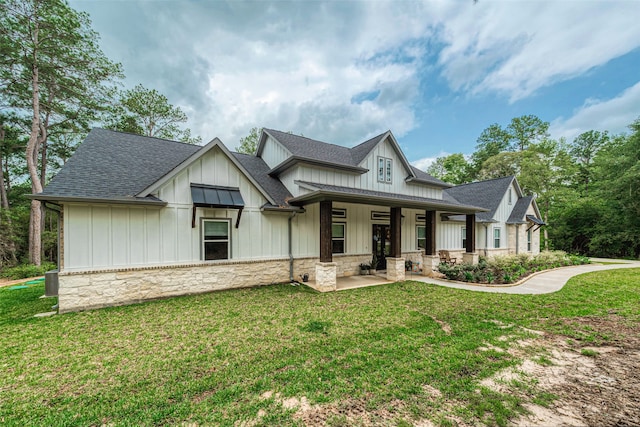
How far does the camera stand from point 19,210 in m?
16.1

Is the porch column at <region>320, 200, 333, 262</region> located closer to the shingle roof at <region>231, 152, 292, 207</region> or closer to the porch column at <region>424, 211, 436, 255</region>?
the shingle roof at <region>231, 152, 292, 207</region>

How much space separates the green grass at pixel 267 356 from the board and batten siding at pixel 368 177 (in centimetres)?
508

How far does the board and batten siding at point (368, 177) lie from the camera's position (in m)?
9.90

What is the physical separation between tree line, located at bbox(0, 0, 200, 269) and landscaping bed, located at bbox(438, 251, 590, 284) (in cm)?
2277

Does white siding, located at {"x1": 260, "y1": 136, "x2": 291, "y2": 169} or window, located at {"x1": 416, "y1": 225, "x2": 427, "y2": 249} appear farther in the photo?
window, located at {"x1": 416, "y1": 225, "x2": 427, "y2": 249}

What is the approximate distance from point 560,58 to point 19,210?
110 feet

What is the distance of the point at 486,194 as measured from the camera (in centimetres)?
1828

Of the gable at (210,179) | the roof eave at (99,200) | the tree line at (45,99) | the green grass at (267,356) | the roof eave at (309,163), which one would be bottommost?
the green grass at (267,356)

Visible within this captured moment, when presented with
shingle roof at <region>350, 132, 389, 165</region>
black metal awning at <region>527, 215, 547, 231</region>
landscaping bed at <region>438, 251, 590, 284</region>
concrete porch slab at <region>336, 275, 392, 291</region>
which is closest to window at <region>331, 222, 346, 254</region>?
concrete porch slab at <region>336, 275, 392, 291</region>

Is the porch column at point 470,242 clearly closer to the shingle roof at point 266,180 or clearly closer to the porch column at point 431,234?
the porch column at point 431,234

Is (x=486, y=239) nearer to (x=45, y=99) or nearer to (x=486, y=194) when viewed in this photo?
(x=486, y=194)

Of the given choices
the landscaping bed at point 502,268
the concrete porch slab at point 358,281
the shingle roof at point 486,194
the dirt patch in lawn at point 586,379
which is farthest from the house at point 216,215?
the shingle roof at point 486,194

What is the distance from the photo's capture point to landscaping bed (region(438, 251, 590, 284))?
378 inches

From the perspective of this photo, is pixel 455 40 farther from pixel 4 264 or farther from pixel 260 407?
pixel 4 264
